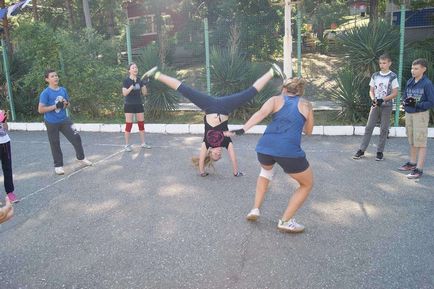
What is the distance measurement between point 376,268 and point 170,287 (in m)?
1.82

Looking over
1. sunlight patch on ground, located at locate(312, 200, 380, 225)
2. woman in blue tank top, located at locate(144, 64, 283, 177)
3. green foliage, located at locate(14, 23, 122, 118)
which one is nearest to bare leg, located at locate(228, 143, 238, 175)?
woman in blue tank top, located at locate(144, 64, 283, 177)

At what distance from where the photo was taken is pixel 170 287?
3.51 meters

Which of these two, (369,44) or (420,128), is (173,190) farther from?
(369,44)

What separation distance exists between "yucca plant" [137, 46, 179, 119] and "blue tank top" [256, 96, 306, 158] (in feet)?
23.2

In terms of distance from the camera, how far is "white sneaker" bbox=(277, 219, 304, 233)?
4406 millimetres

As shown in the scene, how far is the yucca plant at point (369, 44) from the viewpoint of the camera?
948 centimetres

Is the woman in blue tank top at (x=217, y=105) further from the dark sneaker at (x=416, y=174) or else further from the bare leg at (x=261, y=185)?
the dark sneaker at (x=416, y=174)

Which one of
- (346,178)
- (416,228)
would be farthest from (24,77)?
(416,228)

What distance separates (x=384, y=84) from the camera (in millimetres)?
6742

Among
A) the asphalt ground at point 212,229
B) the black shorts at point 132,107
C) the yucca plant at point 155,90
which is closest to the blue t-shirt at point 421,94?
the asphalt ground at point 212,229

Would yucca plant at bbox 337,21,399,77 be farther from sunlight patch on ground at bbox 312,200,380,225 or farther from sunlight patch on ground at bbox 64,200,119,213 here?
sunlight patch on ground at bbox 64,200,119,213

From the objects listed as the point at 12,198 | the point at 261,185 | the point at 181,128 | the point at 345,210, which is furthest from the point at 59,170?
the point at 345,210

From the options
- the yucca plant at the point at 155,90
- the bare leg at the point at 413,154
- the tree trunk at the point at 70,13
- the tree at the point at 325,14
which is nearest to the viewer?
the bare leg at the point at 413,154

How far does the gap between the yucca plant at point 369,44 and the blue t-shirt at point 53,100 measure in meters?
6.57
